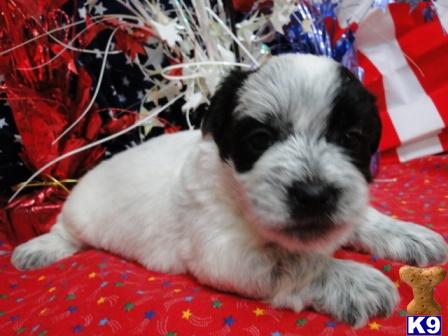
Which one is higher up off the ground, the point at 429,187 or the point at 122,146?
the point at 122,146

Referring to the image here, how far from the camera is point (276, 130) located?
116cm

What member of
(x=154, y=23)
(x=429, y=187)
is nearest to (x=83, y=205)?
(x=154, y=23)

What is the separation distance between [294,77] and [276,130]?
6.1 inches

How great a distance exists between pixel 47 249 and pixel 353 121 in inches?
54.2

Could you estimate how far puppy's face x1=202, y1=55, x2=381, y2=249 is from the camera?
42.0 inches

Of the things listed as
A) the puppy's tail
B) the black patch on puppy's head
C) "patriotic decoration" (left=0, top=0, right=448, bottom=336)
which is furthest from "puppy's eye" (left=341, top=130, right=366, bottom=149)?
the puppy's tail

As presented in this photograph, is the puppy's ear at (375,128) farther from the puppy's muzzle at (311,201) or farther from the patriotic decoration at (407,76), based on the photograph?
the patriotic decoration at (407,76)

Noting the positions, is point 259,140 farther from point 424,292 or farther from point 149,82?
point 149,82

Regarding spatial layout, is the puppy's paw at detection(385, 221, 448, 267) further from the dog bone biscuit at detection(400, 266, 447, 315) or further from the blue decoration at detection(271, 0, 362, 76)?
the blue decoration at detection(271, 0, 362, 76)

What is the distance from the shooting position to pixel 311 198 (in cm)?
104

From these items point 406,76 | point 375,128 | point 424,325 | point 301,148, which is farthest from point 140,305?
point 406,76

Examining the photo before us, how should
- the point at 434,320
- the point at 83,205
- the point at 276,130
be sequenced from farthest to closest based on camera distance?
the point at 83,205, the point at 276,130, the point at 434,320

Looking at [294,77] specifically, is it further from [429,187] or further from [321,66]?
[429,187]

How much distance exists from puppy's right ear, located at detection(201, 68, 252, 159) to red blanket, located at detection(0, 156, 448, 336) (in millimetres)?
444
